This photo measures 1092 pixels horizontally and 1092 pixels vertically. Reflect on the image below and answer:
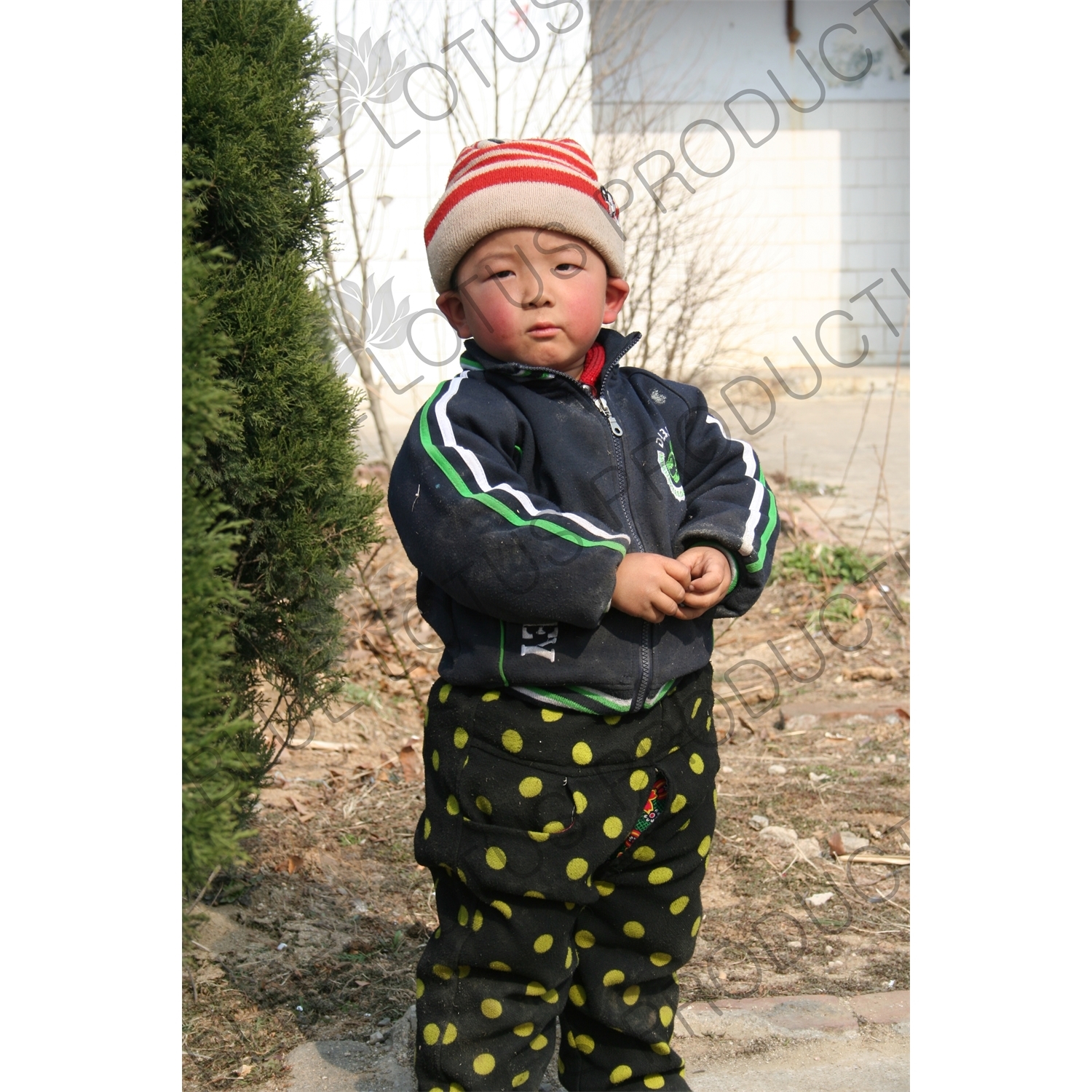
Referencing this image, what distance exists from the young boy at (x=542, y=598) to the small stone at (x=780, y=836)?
4.61 feet

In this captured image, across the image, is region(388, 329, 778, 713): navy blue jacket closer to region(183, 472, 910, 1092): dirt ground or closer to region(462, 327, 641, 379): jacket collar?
region(462, 327, 641, 379): jacket collar

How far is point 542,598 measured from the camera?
172cm

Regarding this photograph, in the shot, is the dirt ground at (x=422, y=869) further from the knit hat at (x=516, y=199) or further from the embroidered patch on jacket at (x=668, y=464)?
the knit hat at (x=516, y=199)

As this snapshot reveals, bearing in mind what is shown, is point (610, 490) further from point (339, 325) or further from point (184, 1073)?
point (339, 325)

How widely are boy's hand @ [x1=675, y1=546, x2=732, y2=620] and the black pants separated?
184 mm

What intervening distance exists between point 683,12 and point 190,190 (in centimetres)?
838

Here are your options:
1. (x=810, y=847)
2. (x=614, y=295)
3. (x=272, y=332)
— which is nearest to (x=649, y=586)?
(x=614, y=295)

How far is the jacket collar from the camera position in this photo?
1.87 m

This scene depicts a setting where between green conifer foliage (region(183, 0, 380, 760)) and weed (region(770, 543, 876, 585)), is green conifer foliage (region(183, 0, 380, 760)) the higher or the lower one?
the higher one

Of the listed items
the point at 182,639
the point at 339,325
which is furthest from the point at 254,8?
the point at 339,325

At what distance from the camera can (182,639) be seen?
1.47 meters

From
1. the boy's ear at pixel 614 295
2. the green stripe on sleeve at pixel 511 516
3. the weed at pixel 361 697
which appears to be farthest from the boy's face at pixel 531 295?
the weed at pixel 361 697

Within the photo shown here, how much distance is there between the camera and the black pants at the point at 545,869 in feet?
5.95

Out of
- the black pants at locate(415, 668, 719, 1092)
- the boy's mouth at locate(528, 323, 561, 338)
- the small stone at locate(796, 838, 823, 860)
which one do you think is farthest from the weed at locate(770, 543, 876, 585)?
the boy's mouth at locate(528, 323, 561, 338)
